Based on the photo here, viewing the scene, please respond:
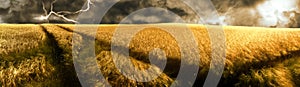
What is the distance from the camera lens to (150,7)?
5168mm

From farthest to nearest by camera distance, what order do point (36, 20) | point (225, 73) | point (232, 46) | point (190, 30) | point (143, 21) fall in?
point (36, 20), point (143, 21), point (190, 30), point (232, 46), point (225, 73)

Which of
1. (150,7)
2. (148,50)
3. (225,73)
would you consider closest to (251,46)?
(225,73)

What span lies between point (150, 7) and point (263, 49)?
2.97 metres

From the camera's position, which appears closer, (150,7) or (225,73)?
(225,73)

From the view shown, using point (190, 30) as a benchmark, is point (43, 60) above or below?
below

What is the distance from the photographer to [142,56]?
2184 mm

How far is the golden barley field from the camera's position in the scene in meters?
1.98

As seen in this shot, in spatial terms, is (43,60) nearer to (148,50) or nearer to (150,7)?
(148,50)

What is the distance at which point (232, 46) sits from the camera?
2.30 metres

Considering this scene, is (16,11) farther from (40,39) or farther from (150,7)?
(40,39)

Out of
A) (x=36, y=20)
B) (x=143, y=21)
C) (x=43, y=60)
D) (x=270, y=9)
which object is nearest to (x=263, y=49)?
(x=43, y=60)

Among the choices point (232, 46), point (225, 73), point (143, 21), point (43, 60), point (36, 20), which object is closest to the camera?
point (43, 60)

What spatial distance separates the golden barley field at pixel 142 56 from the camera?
1.98 m

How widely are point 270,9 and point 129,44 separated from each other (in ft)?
11.1
